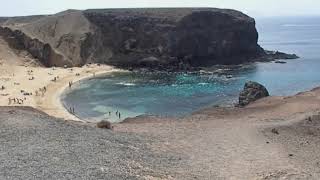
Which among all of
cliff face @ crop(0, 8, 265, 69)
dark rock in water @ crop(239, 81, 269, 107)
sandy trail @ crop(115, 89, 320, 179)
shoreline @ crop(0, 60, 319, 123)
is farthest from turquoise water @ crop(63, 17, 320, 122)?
sandy trail @ crop(115, 89, 320, 179)

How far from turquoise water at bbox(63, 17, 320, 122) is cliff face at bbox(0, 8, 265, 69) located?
8.02 metres

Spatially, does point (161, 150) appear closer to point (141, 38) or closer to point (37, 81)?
point (37, 81)

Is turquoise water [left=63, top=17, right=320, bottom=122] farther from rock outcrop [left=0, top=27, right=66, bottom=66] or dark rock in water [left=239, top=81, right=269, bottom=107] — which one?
rock outcrop [left=0, top=27, right=66, bottom=66]

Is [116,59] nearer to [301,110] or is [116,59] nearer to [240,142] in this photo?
[301,110]

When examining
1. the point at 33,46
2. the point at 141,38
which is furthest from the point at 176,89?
the point at 33,46

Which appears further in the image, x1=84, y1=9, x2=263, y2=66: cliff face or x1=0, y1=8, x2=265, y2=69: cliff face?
x1=84, y1=9, x2=263, y2=66: cliff face

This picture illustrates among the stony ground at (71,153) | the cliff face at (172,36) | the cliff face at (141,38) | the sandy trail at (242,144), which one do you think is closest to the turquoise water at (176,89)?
the cliff face at (172,36)

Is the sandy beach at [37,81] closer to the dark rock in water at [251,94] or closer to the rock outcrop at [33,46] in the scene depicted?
the rock outcrop at [33,46]

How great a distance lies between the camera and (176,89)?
91.1 meters

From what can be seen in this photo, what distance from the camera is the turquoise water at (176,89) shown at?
74062mm

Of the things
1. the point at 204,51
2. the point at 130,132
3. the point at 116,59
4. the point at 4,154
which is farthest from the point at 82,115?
the point at 204,51

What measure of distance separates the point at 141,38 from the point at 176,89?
33631 millimetres

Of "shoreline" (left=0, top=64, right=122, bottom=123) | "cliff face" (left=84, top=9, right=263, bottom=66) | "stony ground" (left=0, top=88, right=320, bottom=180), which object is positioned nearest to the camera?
"stony ground" (left=0, top=88, right=320, bottom=180)

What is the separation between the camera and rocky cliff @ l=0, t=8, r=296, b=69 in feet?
397
